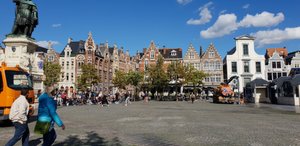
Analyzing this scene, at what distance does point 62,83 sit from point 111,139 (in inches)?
2206

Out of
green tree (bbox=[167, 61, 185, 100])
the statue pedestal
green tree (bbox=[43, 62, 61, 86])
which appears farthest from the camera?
green tree (bbox=[43, 62, 61, 86])

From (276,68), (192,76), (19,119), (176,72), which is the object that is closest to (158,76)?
(176,72)

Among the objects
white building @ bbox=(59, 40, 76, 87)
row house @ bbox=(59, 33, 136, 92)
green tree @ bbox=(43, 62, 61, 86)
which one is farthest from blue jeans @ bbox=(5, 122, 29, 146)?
white building @ bbox=(59, 40, 76, 87)

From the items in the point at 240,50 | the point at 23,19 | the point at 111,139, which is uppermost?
the point at 240,50

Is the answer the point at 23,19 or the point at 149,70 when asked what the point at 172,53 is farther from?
the point at 23,19

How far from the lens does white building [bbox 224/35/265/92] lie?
2104 inches

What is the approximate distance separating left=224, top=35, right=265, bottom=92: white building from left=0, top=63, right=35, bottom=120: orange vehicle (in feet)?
155

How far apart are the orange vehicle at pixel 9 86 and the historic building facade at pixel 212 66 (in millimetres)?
50146

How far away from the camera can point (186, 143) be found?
24.3 ft

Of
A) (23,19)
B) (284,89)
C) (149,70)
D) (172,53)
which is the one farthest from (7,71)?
(172,53)

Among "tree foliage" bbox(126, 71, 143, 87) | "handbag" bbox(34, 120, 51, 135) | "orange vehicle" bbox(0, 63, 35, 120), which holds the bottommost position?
"handbag" bbox(34, 120, 51, 135)

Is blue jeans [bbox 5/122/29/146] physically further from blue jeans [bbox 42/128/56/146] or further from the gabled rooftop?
the gabled rooftop

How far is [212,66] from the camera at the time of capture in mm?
59094

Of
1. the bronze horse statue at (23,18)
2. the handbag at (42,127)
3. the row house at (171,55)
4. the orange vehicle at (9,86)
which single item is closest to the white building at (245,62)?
the row house at (171,55)
